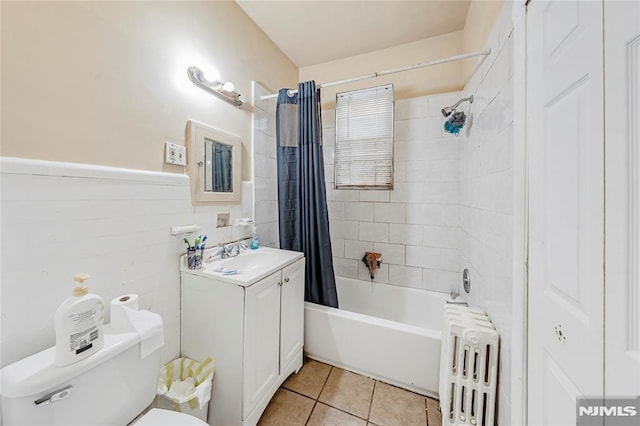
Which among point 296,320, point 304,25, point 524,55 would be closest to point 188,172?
point 296,320

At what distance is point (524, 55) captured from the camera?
880 millimetres

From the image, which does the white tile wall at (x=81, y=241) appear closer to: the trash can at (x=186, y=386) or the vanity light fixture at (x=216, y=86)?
the trash can at (x=186, y=386)

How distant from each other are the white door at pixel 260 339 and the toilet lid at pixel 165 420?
0.30m

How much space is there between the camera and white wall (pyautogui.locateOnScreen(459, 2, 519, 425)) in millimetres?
1006

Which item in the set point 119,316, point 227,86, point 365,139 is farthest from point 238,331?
point 365,139

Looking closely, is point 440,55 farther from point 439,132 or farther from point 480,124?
point 480,124

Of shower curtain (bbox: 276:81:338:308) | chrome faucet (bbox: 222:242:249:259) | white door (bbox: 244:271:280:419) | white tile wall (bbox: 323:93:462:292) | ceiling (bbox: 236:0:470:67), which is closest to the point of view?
white door (bbox: 244:271:280:419)

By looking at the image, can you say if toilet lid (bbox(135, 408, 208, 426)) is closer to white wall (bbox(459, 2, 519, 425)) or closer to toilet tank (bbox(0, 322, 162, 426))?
toilet tank (bbox(0, 322, 162, 426))

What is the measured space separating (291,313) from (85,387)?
38.9 inches

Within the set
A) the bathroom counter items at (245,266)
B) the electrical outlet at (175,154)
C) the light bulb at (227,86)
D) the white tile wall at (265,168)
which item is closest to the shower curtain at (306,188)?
the white tile wall at (265,168)

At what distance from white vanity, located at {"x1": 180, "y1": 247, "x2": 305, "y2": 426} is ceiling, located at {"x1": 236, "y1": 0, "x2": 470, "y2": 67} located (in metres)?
1.88

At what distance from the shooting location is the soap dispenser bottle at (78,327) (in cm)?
71

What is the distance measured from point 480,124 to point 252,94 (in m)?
1.65

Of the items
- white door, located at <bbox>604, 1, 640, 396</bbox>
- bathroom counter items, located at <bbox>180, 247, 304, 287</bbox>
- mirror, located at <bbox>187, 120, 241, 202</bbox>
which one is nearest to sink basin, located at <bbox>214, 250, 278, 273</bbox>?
bathroom counter items, located at <bbox>180, 247, 304, 287</bbox>
